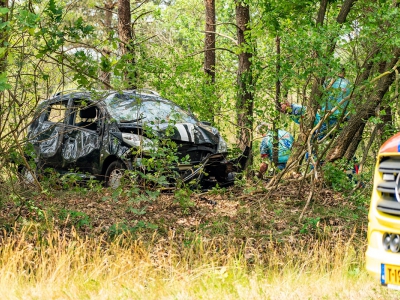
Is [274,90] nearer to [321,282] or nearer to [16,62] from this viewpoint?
[16,62]

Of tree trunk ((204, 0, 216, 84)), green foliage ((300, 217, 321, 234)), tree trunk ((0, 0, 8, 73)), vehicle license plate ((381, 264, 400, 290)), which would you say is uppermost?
tree trunk ((204, 0, 216, 84))

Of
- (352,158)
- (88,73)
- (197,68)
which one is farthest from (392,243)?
(197,68)

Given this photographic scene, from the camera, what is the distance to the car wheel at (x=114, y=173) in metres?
11.0

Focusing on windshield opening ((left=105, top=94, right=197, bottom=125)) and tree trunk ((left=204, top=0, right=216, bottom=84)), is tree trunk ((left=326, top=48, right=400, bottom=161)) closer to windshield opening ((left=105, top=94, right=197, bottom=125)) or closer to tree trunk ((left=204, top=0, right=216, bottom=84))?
windshield opening ((left=105, top=94, right=197, bottom=125))

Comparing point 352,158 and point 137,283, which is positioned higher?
point 352,158

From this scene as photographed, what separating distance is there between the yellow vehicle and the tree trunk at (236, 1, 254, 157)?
6706 millimetres

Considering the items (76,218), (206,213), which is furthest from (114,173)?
(76,218)

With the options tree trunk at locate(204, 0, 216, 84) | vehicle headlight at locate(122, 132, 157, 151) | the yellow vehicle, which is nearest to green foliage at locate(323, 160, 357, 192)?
vehicle headlight at locate(122, 132, 157, 151)

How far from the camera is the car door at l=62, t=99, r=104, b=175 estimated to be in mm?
11805

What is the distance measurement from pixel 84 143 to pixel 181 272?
563 centimetres

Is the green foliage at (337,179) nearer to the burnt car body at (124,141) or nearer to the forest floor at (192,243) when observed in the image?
the forest floor at (192,243)

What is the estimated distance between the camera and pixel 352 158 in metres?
11.7

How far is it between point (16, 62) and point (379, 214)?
501cm

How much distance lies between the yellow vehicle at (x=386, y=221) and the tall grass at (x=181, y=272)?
2.82 ft
